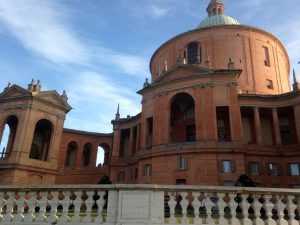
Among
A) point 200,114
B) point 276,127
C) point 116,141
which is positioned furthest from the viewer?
point 116,141

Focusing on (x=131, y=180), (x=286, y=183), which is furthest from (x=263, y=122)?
(x=131, y=180)

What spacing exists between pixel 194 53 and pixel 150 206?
3557cm

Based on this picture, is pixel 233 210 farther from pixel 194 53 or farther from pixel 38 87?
pixel 38 87

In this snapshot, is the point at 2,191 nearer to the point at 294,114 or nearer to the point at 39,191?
the point at 39,191

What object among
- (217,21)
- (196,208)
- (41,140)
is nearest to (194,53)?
(217,21)

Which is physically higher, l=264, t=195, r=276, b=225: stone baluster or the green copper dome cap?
the green copper dome cap

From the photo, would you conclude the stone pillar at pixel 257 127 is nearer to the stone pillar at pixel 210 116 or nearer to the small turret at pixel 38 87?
the stone pillar at pixel 210 116

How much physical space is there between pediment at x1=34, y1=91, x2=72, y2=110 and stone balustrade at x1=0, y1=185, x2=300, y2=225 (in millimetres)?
31401

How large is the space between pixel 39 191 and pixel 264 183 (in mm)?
25535

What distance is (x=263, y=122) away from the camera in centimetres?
3481

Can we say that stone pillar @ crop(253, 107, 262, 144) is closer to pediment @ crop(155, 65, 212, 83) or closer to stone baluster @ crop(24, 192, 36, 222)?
pediment @ crop(155, 65, 212, 83)

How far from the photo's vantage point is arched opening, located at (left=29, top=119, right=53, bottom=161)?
41.6m

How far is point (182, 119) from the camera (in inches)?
1390

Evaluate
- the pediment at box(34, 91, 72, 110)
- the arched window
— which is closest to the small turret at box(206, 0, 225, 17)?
the arched window
